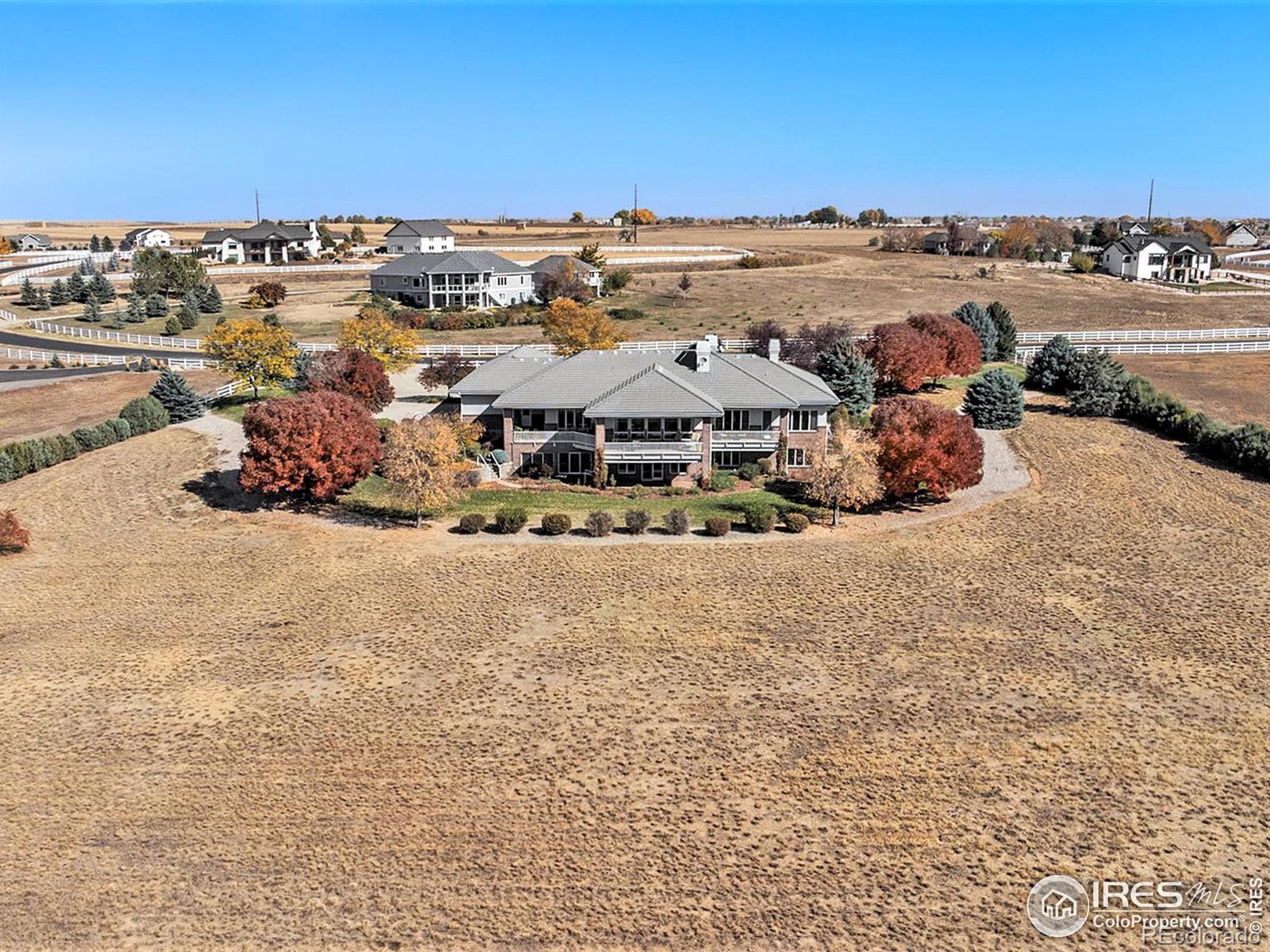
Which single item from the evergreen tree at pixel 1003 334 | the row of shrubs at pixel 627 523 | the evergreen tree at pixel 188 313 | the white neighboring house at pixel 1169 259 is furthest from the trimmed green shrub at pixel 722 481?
the white neighboring house at pixel 1169 259

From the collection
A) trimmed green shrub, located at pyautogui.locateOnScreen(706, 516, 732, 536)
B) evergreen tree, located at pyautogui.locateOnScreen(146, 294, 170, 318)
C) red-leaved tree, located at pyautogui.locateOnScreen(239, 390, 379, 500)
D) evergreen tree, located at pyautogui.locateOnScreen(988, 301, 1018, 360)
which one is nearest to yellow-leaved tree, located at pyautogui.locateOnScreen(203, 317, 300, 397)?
red-leaved tree, located at pyautogui.locateOnScreen(239, 390, 379, 500)

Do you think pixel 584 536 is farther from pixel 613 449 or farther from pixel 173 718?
pixel 173 718

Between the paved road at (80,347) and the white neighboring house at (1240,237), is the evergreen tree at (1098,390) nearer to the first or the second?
the paved road at (80,347)

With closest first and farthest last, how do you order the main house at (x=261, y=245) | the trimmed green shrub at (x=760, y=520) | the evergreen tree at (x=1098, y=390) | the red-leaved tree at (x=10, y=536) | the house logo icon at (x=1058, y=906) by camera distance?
the house logo icon at (x=1058, y=906)
the red-leaved tree at (x=10, y=536)
the trimmed green shrub at (x=760, y=520)
the evergreen tree at (x=1098, y=390)
the main house at (x=261, y=245)

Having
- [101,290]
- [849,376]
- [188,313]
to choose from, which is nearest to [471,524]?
[849,376]

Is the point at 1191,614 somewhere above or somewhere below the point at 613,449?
below

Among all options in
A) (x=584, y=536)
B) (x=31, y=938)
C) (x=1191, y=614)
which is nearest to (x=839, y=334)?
(x=584, y=536)
